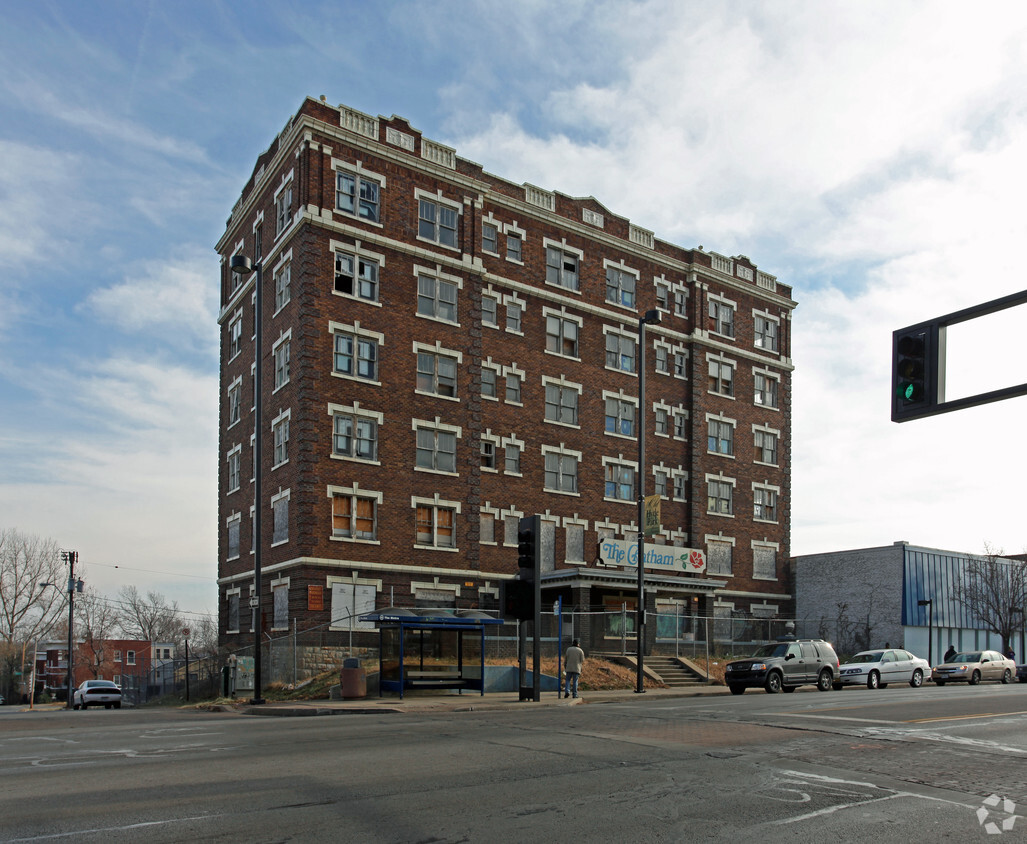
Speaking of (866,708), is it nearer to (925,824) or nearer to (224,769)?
(925,824)

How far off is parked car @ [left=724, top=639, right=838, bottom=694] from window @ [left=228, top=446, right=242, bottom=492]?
2335 centimetres

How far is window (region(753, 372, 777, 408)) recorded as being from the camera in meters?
52.8

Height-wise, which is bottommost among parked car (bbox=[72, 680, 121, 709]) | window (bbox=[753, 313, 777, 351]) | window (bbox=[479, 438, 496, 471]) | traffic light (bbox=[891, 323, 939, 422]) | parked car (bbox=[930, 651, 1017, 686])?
parked car (bbox=[72, 680, 121, 709])

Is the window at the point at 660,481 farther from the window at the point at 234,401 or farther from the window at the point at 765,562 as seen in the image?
the window at the point at 234,401

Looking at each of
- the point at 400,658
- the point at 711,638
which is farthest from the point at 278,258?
the point at 711,638

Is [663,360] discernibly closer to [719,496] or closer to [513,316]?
[719,496]

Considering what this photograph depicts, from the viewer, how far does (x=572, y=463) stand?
143ft

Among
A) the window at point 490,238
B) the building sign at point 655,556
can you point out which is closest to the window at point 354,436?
the window at point 490,238

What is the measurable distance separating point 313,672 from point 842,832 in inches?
1007

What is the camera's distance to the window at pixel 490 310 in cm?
4141

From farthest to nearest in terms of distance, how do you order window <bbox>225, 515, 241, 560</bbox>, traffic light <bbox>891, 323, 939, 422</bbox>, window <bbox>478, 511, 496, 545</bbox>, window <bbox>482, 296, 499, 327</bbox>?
window <bbox>225, 515, 241, 560</bbox>, window <bbox>482, 296, 499, 327</bbox>, window <bbox>478, 511, 496, 545</bbox>, traffic light <bbox>891, 323, 939, 422</bbox>

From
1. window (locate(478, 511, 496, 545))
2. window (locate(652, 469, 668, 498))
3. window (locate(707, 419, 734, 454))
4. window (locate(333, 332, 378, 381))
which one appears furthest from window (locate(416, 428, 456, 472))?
window (locate(707, 419, 734, 454))

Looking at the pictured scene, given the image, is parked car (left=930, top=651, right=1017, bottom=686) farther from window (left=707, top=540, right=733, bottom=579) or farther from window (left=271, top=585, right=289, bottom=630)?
A: window (left=271, top=585, right=289, bottom=630)

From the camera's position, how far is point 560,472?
141ft
